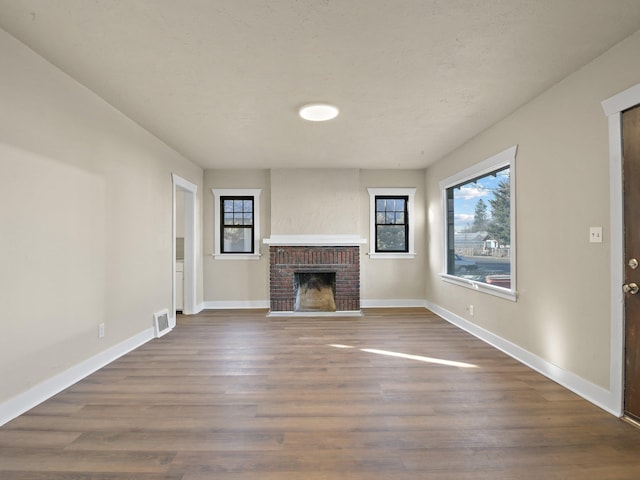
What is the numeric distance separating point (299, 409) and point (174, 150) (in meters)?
4.00

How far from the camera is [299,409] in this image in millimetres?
2365

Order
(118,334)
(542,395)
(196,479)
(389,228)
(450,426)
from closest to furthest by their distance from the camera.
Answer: (196,479), (450,426), (542,395), (118,334), (389,228)

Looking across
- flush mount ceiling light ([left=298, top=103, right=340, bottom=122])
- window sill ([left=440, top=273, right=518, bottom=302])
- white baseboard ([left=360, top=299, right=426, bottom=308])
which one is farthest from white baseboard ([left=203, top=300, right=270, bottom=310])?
flush mount ceiling light ([left=298, top=103, right=340, bottom=122])

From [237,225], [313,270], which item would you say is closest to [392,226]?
[313,270]

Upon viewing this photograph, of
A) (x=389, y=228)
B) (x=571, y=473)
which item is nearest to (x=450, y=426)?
(x=571, y=473)

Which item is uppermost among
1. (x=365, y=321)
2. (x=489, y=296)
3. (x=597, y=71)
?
(x=597, y=71)

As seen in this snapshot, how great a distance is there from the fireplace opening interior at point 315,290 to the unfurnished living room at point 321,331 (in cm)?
157

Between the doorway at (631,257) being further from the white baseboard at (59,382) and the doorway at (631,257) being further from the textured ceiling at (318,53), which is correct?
the white baseboard at (59,382)

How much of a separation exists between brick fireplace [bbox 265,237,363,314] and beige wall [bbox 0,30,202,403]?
2224mm

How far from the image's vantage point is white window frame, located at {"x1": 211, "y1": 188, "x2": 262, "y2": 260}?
6.05m

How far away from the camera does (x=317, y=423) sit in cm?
218

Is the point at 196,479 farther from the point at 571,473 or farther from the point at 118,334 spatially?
the point at 118,334

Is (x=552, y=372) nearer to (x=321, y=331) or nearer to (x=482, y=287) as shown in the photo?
(x=482, y=287)

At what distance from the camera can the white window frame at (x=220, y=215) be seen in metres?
6.05
